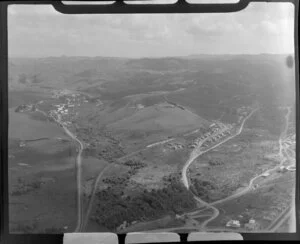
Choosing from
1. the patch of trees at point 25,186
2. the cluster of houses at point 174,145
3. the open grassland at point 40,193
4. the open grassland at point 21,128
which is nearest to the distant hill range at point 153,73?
the open grassland at point 21,128

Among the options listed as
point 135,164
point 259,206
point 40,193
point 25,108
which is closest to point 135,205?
point 135,164

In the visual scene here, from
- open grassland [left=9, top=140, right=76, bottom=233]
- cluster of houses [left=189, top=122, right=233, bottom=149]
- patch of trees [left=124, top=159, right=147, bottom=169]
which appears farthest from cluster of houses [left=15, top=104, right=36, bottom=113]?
cluster of houses [left=189, top=122, right=233, bottom=149]

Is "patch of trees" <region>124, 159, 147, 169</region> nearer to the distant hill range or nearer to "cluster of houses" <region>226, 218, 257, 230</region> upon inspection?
the distant hill range

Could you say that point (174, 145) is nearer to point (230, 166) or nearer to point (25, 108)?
point (230, 166)

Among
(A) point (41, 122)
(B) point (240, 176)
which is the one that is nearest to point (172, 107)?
(B) point (240, 176)

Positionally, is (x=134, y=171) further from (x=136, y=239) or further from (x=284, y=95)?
(x=284, y=95)

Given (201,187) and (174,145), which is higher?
(174,145)

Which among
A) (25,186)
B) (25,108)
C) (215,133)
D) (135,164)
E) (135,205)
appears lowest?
(135,205)
